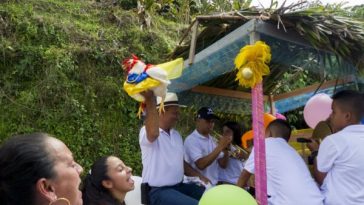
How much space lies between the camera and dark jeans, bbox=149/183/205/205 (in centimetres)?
351

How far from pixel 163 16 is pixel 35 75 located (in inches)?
153

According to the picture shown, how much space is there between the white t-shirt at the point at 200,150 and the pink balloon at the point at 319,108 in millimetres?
984

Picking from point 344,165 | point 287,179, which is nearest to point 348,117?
point 344,165

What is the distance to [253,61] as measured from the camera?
112 inches

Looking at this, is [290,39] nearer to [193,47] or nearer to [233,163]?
[193,47]

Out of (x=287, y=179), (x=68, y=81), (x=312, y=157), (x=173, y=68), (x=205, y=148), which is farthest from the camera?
(x=68, y=81)

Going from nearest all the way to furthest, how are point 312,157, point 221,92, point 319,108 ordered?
1. point 312,157
2. point 319,108
3. point 221,92

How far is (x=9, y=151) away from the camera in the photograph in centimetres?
146

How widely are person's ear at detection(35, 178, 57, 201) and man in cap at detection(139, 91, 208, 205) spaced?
184 centimetres

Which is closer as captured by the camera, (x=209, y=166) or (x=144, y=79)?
(x=144, y=79)

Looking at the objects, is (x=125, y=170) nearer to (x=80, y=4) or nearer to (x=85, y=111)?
(x=85, y=111)

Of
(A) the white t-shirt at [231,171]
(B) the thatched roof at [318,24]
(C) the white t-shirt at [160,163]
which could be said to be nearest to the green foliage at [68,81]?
(A) the white t-shirt at [231,171]

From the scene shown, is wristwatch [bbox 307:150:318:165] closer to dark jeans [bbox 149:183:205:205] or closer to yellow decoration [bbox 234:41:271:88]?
dark jeans [bbox 149:183:205:205]

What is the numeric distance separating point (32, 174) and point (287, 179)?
85.7 inches
